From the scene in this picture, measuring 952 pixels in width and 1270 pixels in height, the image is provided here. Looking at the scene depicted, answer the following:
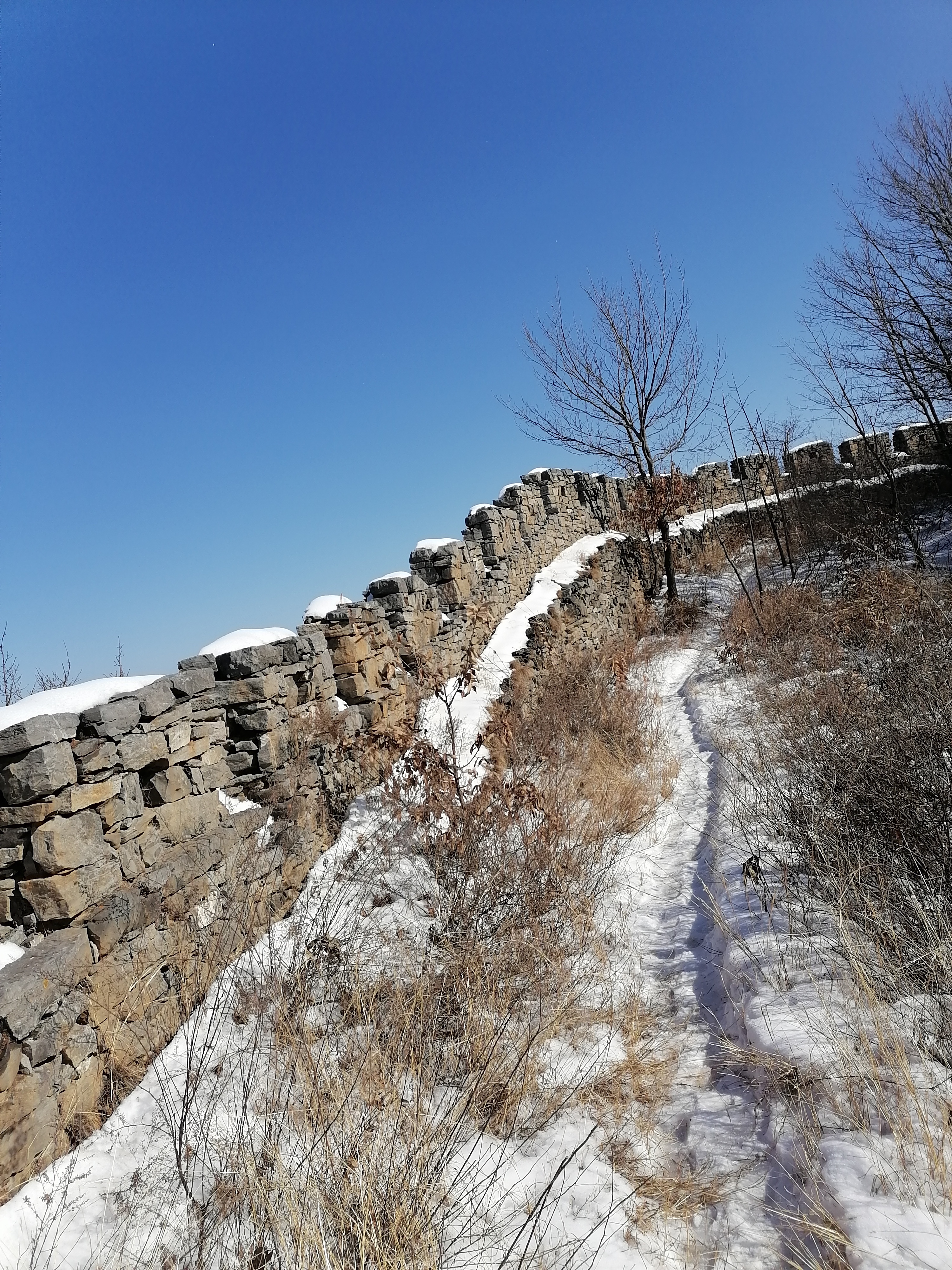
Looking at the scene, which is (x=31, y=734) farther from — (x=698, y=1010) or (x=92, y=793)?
(x=698, y=1010)

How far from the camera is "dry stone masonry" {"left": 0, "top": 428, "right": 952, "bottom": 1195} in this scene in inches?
109

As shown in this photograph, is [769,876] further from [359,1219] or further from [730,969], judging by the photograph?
[359,1219]

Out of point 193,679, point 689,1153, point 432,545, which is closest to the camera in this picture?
point 689,1153

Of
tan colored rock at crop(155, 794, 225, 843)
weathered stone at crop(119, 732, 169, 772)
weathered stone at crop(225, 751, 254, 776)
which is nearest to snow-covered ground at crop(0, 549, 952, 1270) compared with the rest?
tan colored rock at crop(155, 794, 225, 843)

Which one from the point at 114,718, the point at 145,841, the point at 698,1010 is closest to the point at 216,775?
the point at 145,841

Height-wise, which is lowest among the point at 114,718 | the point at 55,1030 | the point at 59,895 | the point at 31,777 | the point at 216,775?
the point at 55,1030

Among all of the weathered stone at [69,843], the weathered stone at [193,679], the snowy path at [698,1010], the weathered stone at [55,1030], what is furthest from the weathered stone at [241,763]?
the snowy path at [698,1010]

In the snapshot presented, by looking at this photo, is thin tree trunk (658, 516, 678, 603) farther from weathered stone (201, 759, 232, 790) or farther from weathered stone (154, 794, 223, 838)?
weathered stone (154, 794, 223, 838)

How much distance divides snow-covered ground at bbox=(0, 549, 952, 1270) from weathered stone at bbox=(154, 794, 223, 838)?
742mm

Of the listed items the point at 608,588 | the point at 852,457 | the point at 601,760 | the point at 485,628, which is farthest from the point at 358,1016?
the point at 852,457

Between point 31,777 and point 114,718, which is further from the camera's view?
point 114,718

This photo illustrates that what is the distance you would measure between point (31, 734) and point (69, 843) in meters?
0.50

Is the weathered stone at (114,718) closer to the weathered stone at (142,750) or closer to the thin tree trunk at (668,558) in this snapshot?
the weathered stone at (142,750)

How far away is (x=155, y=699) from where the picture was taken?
378 centimetres
